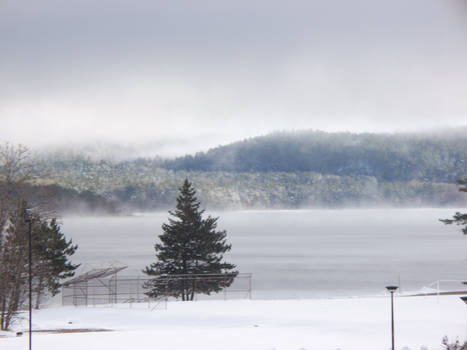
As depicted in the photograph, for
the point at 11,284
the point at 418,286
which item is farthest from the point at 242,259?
the point at 11,284

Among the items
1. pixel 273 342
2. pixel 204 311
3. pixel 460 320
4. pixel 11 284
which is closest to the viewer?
pixel 273 342

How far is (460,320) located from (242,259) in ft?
211

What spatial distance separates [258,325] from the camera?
62.5 ft

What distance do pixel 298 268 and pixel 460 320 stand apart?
5365cm

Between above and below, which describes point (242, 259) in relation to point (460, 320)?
below

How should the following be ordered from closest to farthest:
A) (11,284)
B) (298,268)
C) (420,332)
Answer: (420,332) → (11,284) → (298,268)

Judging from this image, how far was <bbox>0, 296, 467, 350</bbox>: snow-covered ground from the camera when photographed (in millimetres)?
15789

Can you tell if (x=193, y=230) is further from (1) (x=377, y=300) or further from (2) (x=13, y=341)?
(2) (x=13, y=341)

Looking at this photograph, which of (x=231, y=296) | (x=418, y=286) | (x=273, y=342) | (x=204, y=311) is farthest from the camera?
(x=418, y=286)

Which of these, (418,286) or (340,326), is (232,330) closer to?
(340,326)

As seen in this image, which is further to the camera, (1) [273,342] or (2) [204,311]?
(2) [204,311]

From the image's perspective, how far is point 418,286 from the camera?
180ft

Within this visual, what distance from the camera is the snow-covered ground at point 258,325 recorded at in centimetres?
1579

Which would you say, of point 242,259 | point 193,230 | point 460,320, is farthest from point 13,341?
point 242,259
